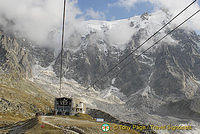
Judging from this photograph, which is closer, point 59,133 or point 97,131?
point 59,133

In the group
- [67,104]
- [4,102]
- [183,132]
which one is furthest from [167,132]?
[4,102]

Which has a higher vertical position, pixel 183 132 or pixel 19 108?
pixel 19 108

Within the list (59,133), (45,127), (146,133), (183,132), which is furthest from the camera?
(183,132)

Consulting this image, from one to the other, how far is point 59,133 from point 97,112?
110 metres

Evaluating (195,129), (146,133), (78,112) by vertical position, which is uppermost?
(78,112)

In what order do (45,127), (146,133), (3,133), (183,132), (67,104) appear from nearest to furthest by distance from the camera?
(45,127), (3,133), (146,133), (67,104), (183,132)

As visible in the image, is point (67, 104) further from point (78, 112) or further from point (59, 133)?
point (59, 133)

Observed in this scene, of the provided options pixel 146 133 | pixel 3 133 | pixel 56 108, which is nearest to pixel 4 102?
pixel 56 108

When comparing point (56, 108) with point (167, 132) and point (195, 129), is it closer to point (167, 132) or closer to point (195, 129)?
point (167, 132)

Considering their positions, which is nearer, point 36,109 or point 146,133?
point 146,133

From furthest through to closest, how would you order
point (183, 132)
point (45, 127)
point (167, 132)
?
1. point (183, 132)
2. point (167, 132)
3. point (45, 127)

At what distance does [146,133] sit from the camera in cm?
7925

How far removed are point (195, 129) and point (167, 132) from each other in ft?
151

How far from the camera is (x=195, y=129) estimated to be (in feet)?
506
